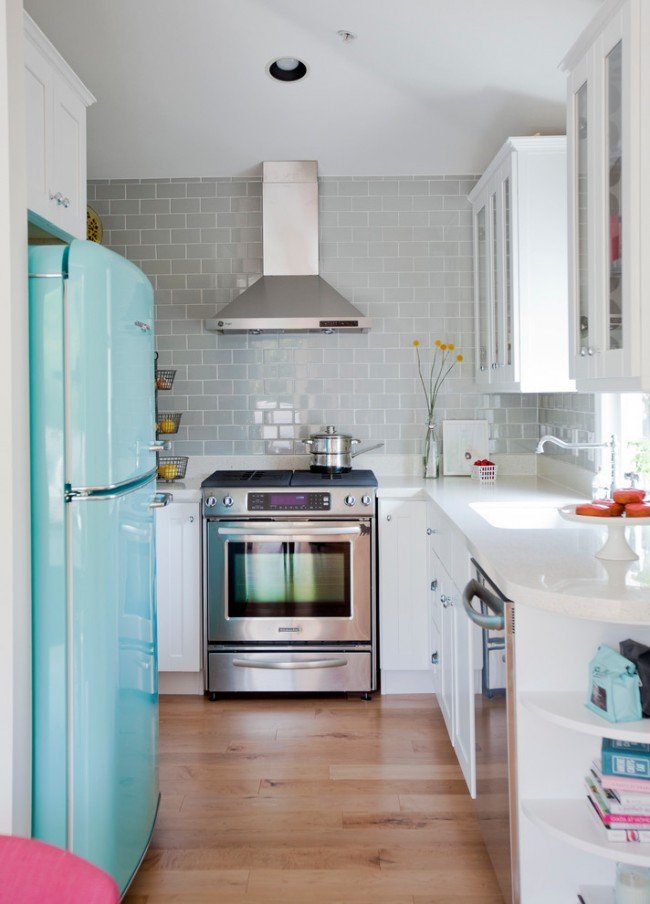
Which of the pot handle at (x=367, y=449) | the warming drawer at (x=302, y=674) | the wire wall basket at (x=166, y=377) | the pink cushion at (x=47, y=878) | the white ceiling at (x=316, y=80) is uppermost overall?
the white ceiling at (x=316, y=80)

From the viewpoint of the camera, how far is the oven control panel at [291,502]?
11.7 feet

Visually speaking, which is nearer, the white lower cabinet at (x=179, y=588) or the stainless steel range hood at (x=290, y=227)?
the white lower cabinet at (x=179, y=588)

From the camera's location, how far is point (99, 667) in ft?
6.07

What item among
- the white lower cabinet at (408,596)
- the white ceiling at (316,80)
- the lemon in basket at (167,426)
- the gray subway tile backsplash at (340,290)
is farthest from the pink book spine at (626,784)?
the lemon in basket at (167,426)

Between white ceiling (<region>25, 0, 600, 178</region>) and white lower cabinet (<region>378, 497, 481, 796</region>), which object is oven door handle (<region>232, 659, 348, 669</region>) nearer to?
white lower cabinet (<region>378, 497, 481, 796</region>)

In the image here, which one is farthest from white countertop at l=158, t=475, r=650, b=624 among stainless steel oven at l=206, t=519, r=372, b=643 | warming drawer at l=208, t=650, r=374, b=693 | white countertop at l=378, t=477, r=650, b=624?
warming drawer at l=208, t=650, r=374, b=693

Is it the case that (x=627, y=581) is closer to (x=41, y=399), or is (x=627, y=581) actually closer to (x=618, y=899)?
(x=618, y=899)

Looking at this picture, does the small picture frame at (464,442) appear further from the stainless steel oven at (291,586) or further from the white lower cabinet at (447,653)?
the white lower cabinet at (447,653)

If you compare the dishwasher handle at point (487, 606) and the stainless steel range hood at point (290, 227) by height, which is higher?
the stainless steel range hood at point (290, 227)

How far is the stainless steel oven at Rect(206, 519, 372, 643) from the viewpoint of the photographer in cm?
356

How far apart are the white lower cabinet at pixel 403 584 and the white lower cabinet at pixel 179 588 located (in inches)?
34.3

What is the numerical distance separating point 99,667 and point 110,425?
59 centimetres

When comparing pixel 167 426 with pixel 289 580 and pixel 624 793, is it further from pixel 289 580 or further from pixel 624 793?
pixel 624 793

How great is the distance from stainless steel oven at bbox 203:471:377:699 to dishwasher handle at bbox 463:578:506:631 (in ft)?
4.75
